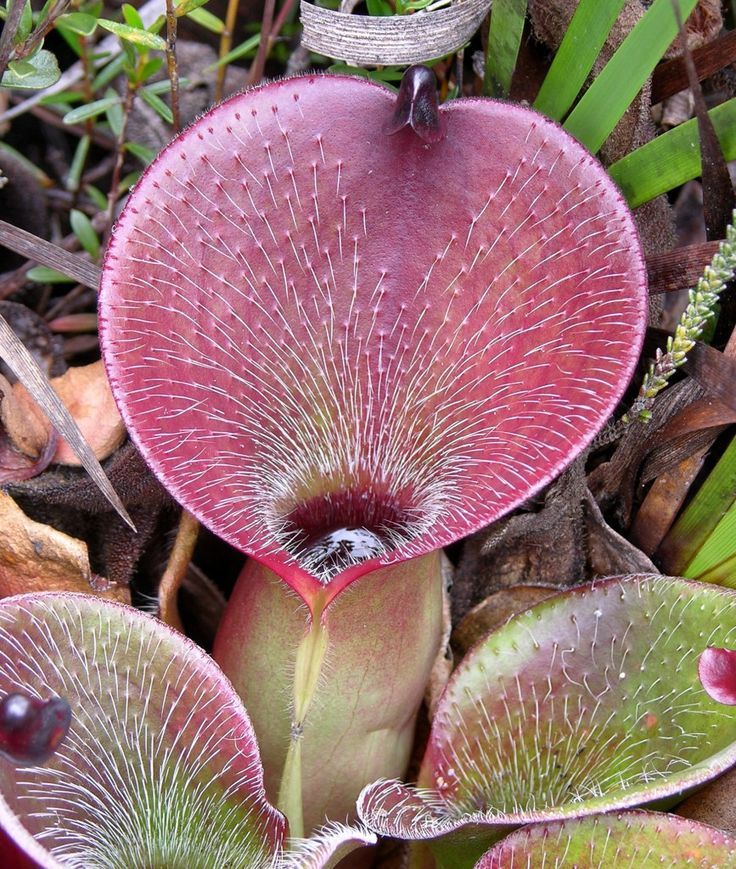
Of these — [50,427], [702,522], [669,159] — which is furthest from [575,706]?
[50,427]

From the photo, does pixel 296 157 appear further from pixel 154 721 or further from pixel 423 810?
pixel 423 810

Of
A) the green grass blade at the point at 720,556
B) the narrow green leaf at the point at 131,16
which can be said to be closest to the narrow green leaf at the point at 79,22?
the narrow green leaf at the point at 131,16

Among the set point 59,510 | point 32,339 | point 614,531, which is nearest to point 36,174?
point 32,339

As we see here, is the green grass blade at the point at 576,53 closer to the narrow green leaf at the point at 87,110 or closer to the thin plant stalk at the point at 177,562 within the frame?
the narrow green leaf at the point at 87,110

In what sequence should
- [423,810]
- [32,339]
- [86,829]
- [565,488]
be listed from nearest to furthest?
[86,829], [423,810], [565,488], [32,339]

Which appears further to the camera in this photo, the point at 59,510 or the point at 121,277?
the point at 59,510
